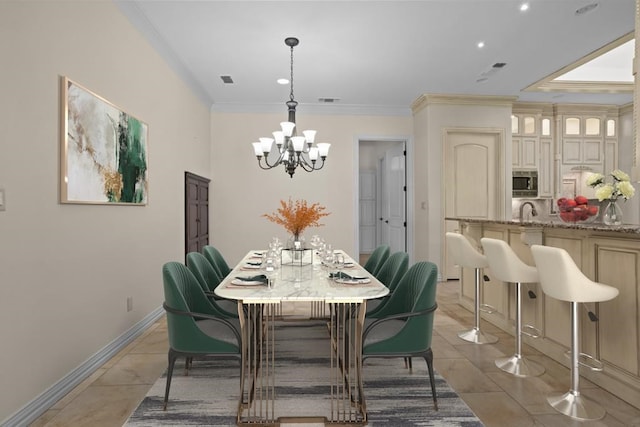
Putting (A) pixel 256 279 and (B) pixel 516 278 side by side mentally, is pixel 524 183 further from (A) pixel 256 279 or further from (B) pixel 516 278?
(A) pixel 256 279

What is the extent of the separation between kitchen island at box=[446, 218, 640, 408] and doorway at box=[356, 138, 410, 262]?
3.58 meters

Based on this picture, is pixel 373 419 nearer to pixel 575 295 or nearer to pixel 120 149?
pixel 575 295

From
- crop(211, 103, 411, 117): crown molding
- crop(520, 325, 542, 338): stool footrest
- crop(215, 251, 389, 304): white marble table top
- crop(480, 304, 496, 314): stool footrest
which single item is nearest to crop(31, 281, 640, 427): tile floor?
crop(520, 325, 542, 338): stool footrest

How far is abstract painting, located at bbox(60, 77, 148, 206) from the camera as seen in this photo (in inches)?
101

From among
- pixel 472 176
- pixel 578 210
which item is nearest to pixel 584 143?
pixel 472 176

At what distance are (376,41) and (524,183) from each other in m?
3.94

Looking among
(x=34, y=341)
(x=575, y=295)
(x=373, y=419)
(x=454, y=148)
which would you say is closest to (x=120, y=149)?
(x=34, y=341)

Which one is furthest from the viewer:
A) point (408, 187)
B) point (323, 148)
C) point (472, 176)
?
point (408, 187)

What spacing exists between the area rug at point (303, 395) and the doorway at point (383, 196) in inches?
156

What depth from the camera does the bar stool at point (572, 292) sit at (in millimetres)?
2229

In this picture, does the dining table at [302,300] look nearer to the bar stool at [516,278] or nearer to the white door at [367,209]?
the bar stool at [516,278]

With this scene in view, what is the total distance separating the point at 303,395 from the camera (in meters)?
2.48

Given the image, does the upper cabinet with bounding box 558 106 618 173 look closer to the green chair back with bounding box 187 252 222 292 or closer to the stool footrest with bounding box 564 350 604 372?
the stool footrest with bounding box 564 350 604 372

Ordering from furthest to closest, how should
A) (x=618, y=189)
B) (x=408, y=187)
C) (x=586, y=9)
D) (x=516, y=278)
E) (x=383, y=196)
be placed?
(x=383, y=196), (x=408, y=187), (x=586, y=9), (x=516, y=278), (x=618, y=189)
